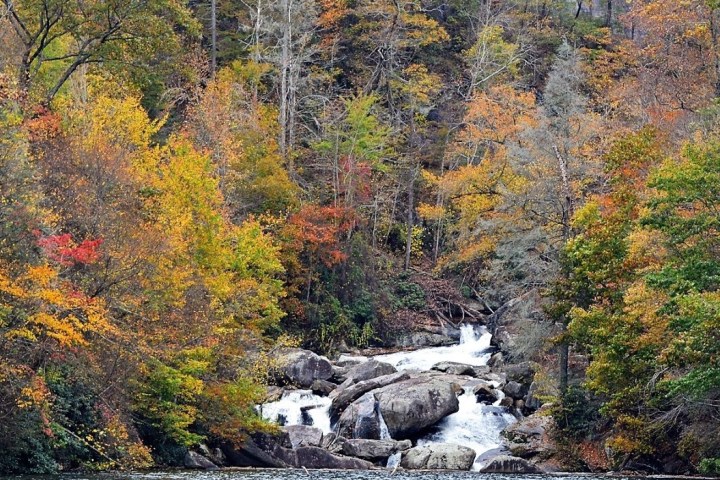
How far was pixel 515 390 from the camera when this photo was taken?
130 feet

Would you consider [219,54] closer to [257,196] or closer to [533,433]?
[257,196]

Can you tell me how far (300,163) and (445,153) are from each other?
9202 mm

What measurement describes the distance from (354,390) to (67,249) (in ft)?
55.8

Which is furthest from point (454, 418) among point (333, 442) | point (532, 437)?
point (333, 442)

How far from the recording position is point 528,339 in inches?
1427

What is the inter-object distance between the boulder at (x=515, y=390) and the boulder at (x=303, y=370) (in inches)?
315

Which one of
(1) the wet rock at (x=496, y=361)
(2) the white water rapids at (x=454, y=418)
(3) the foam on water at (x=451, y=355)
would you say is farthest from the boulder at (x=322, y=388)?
(1) the wet rock at (x=496, y=361)

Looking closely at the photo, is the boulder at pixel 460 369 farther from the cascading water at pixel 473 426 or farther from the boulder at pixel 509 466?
the boulder at pixel 509 466

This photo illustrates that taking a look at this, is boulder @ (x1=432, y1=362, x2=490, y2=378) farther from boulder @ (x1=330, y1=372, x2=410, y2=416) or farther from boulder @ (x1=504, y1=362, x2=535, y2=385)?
boulder @ (x1=330, y1=372, x2=410, y2=416)

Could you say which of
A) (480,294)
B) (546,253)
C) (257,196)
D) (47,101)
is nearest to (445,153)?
(480,294)

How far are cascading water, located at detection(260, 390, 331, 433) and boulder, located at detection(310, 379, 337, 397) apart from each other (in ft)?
1.90

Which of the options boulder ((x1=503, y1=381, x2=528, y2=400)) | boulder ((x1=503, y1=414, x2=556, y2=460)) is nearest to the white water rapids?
boulder ((x1=503, y1=414, x2=556, y2=460))

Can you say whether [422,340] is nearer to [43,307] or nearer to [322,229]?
[322,229]

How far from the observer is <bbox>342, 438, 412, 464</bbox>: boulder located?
34.2 meters
